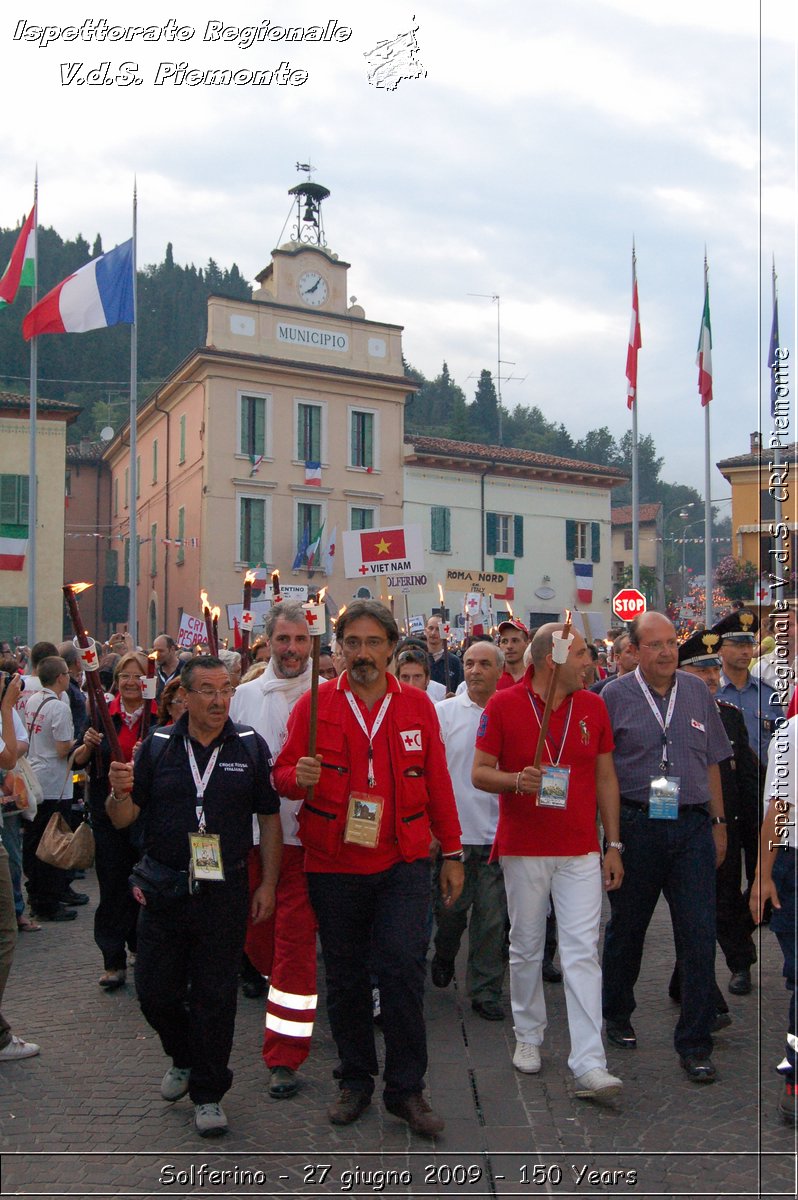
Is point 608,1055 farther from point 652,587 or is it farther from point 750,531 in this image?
point 652,587

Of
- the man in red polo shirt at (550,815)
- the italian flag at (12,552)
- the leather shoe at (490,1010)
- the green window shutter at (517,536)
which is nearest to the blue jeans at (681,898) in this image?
the man in red polo shirt at (550,815)

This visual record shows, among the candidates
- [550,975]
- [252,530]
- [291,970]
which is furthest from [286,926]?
[252,530]

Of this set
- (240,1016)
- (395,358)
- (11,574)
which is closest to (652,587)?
(395,358)

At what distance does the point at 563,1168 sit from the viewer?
14.4 feet

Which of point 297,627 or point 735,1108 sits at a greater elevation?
point 297,627

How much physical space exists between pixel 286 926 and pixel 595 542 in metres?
42.1

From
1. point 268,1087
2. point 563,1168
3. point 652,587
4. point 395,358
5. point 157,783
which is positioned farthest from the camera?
point 652,587

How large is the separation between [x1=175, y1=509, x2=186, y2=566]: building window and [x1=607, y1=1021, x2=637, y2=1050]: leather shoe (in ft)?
111

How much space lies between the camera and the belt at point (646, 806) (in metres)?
5.54

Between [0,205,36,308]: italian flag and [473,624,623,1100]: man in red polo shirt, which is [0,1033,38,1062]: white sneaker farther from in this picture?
[0,205,36,308]: italian flag

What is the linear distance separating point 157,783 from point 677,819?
7.66 feet

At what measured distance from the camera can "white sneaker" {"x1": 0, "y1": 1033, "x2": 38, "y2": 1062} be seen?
564 centimetres

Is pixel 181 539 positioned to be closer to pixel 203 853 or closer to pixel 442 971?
pixel 442 971

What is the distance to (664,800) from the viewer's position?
5.46 metres
